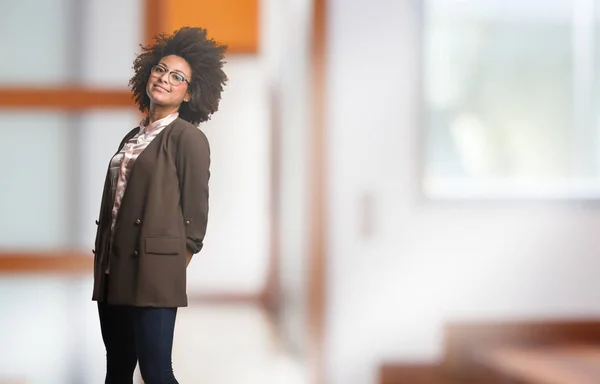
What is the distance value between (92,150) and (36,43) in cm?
40

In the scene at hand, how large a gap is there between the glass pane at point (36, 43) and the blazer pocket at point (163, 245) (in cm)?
111

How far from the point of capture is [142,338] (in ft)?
4.08

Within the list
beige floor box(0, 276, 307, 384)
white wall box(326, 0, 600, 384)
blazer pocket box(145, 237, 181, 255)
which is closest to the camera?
blazer pocket box(145, 237, 181, 255)

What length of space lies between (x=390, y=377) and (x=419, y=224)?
1.68 ft

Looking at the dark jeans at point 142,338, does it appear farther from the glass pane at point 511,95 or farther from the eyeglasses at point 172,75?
the glass pane at point 511,95

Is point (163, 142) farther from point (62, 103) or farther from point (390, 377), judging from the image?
point (390, 377)

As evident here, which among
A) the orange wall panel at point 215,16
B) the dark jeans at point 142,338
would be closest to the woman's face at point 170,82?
the dark jeans at point 142,338

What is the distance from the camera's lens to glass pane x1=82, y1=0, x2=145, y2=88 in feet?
7.03

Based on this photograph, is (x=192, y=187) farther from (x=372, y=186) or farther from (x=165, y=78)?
(x=372, y=186)

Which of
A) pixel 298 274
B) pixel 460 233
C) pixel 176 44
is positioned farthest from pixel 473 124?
pixel 176 44

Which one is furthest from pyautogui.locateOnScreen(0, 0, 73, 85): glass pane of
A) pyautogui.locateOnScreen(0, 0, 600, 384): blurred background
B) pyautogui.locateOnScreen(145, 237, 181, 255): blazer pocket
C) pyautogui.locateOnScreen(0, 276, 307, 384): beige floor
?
pyautogui.locateOnScreen(145, 237, 181, 255): blazer pocket

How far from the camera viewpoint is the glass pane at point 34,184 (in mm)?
2059

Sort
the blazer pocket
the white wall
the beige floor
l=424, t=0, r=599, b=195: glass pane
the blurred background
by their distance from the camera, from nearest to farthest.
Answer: the blazer pocket
the beige floor
the blurred background
the white wall
l=424, t=0, r=599, b=195: glass pane

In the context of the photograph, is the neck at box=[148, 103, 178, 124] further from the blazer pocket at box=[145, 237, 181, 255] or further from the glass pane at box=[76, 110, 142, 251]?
the glass pane at box=[76, 110, 142, 251]
